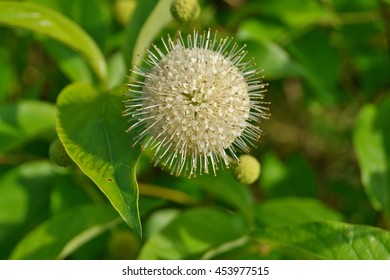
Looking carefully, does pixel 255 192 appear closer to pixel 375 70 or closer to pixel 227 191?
pixel 375 70

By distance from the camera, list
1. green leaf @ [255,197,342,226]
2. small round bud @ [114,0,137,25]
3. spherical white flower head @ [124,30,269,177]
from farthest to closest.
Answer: small round bud @ [114,0,137,25] → green leaf @ [255,197,342,226] → spherical white flower head @ [124,30,269,177]

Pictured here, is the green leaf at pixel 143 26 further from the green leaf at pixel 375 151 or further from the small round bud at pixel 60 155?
the green leaf at pixel 375 151

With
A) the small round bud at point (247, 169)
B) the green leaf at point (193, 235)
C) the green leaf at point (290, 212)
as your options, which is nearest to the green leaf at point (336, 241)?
the small round bud at point (247, 169)

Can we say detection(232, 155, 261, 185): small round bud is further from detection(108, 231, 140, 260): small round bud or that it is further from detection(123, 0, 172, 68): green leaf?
detection(108, 231, 140, 260): small round bud

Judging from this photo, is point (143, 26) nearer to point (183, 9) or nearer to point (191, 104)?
point (183, 9)

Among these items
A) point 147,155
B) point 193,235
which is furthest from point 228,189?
point 147,155

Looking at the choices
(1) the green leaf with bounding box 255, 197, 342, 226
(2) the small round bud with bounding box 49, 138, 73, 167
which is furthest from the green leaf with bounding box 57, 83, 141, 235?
(1) the green leaf with bounding box 255, 197, 342, 226

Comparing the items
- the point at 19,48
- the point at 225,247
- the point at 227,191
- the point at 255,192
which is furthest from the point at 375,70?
the point at 19,48
